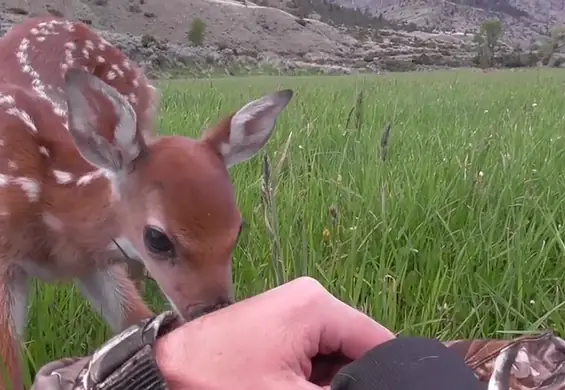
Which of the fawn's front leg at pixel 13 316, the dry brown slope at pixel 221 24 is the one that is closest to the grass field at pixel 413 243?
the fawn's front leg at pixel 13 316

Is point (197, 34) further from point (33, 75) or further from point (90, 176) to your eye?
point (90, 176)

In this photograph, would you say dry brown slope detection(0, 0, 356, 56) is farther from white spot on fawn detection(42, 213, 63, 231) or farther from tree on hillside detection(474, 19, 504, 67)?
white spot on fawn detection(42, 213, 63, 231)

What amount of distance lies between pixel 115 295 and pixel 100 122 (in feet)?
1.54

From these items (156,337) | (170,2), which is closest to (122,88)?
(156,337)

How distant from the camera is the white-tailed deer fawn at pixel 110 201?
1.65 m

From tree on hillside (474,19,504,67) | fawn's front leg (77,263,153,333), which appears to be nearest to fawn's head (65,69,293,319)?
fawn's front leg (77,263,153,333)

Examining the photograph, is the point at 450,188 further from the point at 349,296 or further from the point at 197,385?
the point at 197,385

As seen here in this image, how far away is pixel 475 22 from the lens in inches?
4535

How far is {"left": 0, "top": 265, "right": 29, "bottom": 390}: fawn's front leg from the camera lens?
166 cm

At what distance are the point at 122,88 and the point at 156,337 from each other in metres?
2.01

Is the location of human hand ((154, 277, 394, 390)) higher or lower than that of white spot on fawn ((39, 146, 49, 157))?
higher

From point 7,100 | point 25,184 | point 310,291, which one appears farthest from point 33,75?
point 310,291

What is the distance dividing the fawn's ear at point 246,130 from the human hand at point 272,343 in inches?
40.1

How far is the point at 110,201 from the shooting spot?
1.99 meters
